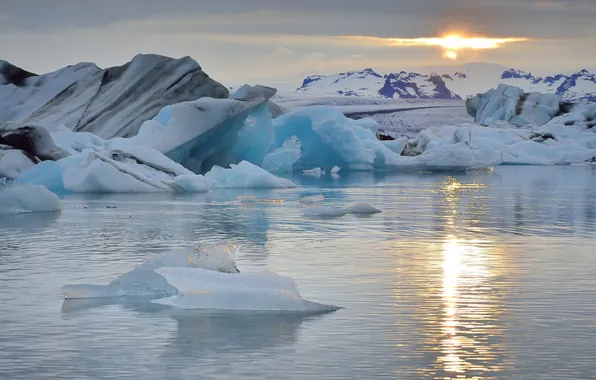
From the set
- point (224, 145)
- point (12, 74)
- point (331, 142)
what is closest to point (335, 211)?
point (224, 145)

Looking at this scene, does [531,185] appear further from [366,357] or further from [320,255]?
[366,357]

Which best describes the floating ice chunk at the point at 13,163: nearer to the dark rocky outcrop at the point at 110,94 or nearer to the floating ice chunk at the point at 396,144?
the dark rocky outcrop at the point at 110,94

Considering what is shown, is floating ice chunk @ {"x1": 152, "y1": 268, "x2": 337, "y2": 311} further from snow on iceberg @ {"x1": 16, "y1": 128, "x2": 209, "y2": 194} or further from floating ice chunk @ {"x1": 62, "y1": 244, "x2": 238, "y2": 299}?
snow on iceberg @ {"x1": 16, "y1": 128, "x2": 209, "y2": 194}

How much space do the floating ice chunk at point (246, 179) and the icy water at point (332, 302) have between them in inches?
243

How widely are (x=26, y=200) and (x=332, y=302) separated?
28.6ft

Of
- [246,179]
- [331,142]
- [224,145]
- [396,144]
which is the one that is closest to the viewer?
[246,179]

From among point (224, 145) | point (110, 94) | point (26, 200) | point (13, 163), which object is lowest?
point (26, 200)

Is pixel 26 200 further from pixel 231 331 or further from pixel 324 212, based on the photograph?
pixel 231 331

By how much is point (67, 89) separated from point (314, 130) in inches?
355

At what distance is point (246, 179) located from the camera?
69.6ft

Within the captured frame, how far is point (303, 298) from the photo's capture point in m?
7.35

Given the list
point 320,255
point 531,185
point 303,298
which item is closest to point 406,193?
point 531,185

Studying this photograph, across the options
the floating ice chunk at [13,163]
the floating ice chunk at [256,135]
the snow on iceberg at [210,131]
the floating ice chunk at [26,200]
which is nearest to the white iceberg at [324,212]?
the floating ice chunk at [26,200]

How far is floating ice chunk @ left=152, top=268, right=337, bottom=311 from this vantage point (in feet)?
22.2
